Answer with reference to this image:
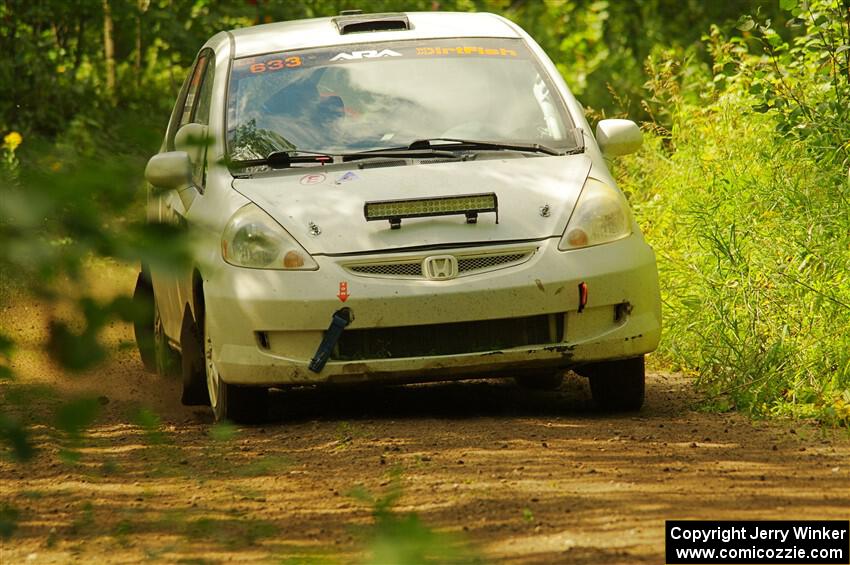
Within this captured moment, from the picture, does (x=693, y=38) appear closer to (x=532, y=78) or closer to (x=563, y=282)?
(x=532, y=78)

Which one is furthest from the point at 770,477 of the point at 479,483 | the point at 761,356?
the point at 761,356

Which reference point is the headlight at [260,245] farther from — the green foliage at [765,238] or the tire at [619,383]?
the green foliage at [765,238]

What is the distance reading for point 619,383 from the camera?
691cm

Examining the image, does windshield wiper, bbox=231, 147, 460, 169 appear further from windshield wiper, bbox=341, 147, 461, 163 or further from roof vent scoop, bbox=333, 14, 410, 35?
roof vent scoop, bbox=333, 14, 410, 35

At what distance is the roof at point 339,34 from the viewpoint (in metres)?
7.84

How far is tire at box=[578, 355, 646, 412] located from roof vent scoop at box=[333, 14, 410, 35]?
2.20m

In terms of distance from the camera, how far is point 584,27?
812 inches

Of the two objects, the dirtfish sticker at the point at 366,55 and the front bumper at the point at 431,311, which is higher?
the dirtfish sticker at the point at 366,55

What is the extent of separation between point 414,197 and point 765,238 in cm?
225

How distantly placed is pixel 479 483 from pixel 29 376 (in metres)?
1.92

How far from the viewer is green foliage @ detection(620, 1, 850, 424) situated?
276 inches

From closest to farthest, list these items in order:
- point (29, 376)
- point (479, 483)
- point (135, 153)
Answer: point (135, 153)
point (29, 376)
point (479, 483)

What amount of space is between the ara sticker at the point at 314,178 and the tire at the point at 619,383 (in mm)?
1469

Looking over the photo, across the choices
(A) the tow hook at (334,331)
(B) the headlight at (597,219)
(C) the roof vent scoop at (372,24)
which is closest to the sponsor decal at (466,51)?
(C) the roof vent scoop at (372,24)
